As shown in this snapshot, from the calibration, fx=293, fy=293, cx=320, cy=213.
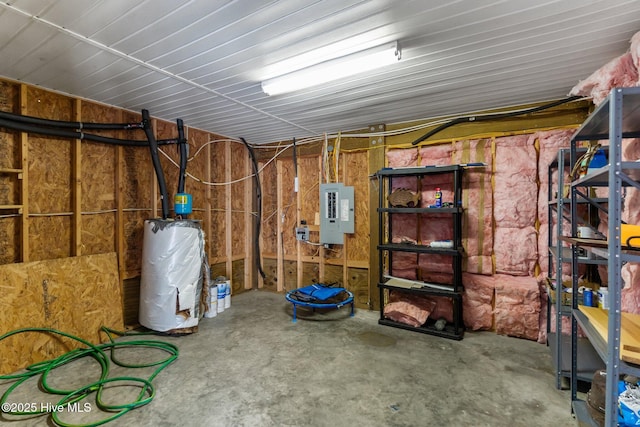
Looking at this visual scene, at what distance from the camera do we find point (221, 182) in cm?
461

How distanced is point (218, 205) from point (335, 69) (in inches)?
118

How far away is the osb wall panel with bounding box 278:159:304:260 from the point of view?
4.81 m

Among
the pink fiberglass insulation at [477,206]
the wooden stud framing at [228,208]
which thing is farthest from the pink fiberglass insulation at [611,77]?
the wooden stud framing at [228,208]

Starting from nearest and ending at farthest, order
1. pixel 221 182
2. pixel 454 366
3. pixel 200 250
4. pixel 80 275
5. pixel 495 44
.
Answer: pixel 495 44 < pixel 454 366 < pixel 80 275 < pixel 200 250 < pixel 221 182

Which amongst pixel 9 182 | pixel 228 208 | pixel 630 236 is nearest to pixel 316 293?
pixel 228 208

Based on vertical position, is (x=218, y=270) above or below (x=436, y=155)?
below

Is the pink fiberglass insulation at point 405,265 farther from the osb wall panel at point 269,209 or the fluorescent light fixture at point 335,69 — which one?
the fluorescent light fixture at point 335,69

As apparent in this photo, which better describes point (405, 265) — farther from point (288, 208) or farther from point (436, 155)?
point (288, 208)

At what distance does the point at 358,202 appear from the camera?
4199 millimetres

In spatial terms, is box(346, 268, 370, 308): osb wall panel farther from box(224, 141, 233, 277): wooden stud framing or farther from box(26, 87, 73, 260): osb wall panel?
box(26, 87, 73, 260): osb wall panel

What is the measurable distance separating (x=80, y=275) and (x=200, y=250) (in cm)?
113

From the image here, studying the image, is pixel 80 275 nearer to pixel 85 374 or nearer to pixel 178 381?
pixel 85 374

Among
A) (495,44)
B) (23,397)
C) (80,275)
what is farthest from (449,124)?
(23,397)

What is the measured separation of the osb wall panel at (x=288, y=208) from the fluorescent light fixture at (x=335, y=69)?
7.00 feet
